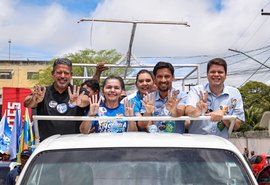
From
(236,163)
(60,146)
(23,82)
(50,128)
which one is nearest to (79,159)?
(60,146)

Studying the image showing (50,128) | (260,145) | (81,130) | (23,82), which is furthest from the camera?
(23,82)

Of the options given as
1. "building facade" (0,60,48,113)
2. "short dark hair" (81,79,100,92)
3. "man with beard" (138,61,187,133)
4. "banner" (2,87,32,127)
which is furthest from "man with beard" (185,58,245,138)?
"building facade" (0,60,48,113)

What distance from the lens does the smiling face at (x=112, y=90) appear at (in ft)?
16.0

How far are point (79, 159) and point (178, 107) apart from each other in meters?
1.49

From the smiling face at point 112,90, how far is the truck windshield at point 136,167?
1.63 meters

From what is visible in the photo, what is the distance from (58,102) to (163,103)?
101 centimetres

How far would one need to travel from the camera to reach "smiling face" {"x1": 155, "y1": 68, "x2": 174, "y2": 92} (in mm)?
5038

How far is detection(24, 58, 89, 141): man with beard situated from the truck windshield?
4.34 feet

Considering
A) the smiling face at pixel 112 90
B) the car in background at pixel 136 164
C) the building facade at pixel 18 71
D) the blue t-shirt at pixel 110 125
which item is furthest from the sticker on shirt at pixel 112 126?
the building facade at pixel 18 71

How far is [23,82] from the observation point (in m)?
53.5

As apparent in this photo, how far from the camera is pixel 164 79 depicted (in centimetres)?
505

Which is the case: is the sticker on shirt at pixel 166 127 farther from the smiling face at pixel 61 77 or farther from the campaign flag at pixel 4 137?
the campaign flag at pixel 4 137

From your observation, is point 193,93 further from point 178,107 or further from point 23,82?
point 23,82

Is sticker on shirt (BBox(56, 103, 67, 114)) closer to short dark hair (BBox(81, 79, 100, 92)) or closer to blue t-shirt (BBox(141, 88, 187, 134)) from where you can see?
blue t-shirt (BBox(141, 88, 187, 134))
